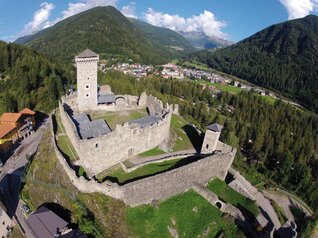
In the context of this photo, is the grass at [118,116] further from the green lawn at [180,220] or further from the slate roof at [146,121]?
the green lawn at [180,220]

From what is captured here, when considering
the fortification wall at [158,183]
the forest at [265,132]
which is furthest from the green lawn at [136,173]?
the forest at [265,132]

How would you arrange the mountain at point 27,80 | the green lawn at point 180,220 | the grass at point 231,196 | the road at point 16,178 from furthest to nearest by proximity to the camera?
the mountain at point 27,80, the road at point 16,178, the grass at point 231,196, the green lawn at point 180,220

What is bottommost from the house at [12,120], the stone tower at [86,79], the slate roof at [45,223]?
the slate roof at [45,223]

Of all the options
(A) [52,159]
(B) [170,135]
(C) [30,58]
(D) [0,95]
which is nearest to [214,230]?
(B) [170,135]

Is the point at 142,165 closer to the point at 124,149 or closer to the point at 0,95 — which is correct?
the point at 124,149

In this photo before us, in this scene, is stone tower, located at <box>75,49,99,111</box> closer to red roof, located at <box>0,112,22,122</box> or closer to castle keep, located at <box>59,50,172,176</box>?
castle keep, located at <box>59,50,172,176</box>

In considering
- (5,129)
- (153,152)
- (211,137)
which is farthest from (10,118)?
(211,137)

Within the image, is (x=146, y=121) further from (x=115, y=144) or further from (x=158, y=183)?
(x=158, y=183)
